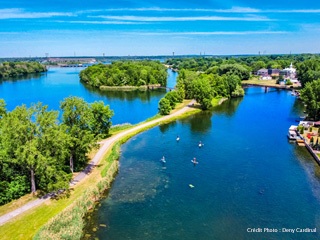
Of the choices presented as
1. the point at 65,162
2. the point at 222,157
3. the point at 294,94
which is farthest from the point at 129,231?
the point at 294,94

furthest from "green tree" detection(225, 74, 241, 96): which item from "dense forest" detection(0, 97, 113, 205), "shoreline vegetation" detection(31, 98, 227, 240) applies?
"dense forest" detection(0, 97, 113, 205)

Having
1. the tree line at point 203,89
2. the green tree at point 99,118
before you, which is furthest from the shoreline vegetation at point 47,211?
the tree line at point 203,89

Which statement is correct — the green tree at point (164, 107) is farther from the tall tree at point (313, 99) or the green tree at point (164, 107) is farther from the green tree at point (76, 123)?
the green tree at point (76, 123)

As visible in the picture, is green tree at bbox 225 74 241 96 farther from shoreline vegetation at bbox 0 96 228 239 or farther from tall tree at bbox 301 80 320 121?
shoreline vegetation at bbox 0 96 228 239

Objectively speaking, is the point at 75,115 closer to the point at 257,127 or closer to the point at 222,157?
the point at 222,157

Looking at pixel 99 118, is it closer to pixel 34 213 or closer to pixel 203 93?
pixel 34 213
